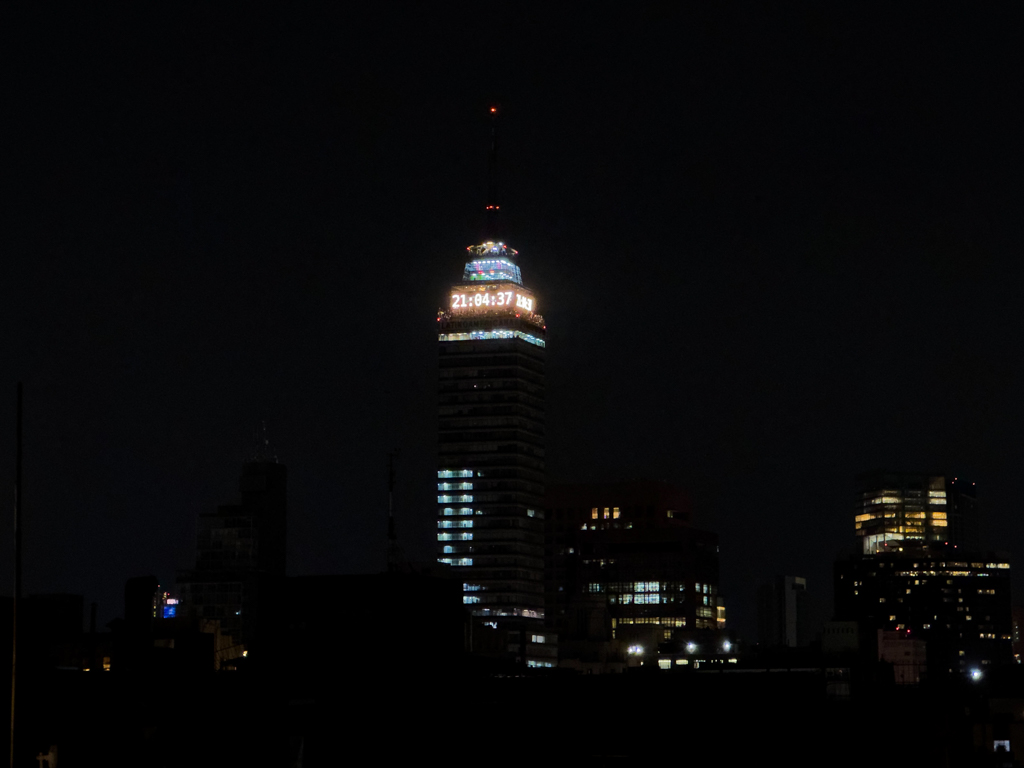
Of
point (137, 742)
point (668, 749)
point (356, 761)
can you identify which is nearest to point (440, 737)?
point (356, 761)

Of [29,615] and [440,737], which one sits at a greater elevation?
[29,615]

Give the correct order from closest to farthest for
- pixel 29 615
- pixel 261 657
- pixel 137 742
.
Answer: pixel 137 742 < pixel 29 615 < pixel 261 657

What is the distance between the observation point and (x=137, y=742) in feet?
331

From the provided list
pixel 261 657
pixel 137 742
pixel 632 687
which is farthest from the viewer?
pixel 261 657

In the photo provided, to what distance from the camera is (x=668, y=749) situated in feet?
391

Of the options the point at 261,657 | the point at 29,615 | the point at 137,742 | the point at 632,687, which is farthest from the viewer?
the point at 261,657

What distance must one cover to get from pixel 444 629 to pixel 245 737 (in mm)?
48703

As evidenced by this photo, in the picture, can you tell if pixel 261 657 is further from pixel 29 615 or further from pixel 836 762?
pixel 836 762

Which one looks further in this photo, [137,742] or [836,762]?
[836,762]

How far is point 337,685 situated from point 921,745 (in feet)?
143

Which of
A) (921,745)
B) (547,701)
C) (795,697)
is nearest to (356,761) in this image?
(547,701)

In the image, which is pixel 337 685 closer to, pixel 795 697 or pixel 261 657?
pixel 261 657

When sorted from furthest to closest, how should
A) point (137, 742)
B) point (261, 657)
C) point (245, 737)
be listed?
point (261, 657) < point (245, 737) < point (137, 742)

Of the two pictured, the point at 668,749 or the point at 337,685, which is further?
the point at 337,685
